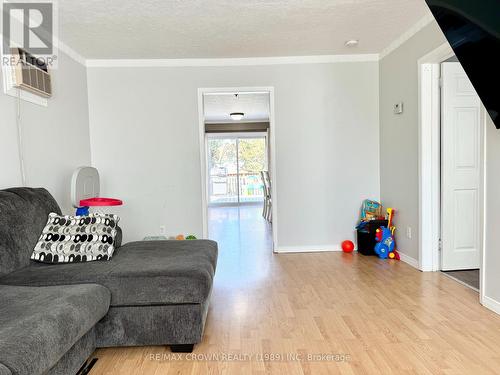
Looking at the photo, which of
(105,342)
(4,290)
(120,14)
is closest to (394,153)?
(120,14)

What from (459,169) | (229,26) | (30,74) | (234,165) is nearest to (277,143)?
(229,26)

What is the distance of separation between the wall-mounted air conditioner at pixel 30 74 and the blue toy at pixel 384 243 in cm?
366

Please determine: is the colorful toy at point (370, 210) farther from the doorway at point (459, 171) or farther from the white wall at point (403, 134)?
the doorway at point (459, 171)

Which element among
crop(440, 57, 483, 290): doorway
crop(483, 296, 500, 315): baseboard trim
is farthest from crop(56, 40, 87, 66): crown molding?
crop(483, 296, 500, 315): baseboard trim

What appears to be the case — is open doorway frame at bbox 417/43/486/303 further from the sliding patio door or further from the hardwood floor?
the sliding patio door

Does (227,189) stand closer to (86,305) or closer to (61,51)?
(61,51)

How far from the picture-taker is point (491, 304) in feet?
7.66

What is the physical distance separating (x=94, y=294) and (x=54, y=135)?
2.20m

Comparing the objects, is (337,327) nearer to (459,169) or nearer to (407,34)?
(459,169)

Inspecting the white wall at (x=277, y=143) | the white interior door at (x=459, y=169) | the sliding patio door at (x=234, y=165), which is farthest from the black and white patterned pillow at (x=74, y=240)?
the sliding patio door at (x=234, y=165)

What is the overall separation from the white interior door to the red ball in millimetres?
1079

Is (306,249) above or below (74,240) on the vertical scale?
below

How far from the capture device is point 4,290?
1633 mm

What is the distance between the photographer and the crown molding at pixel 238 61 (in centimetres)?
402
